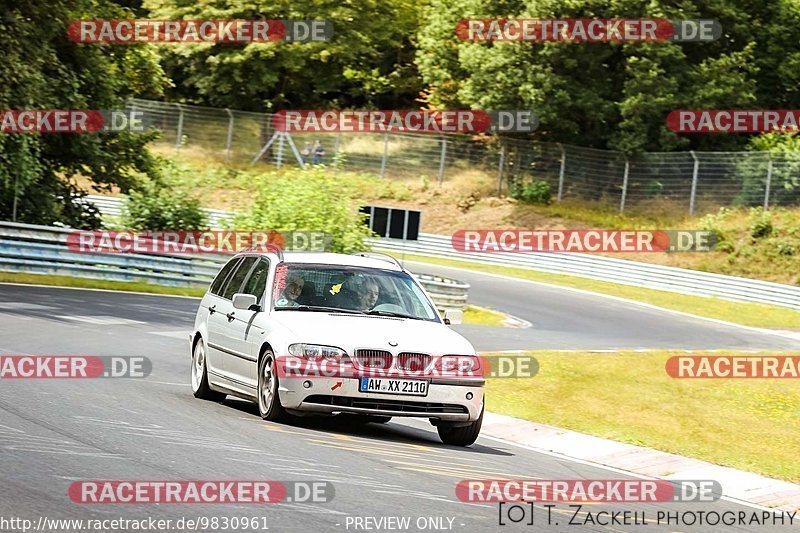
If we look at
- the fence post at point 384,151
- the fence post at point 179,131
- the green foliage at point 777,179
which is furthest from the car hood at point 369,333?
the fence post at point 179,131

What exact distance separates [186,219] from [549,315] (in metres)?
10.3

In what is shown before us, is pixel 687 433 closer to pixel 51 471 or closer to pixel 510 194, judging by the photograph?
pixel 51 471

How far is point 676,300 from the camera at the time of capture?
41.4 metres

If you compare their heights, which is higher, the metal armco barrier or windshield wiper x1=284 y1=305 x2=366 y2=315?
windshield wiper x1=284 y1=305 x2=366 y2=315

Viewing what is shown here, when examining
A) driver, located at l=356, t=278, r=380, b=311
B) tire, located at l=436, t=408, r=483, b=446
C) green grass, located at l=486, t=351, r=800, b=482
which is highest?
driver, located at l=356, t=278, r=380, b=311

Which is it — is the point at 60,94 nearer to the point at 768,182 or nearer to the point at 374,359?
the point at 374,359

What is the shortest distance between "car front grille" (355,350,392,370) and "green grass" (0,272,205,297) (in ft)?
60.9

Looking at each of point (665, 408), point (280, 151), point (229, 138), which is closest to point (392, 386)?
point (665, 408)

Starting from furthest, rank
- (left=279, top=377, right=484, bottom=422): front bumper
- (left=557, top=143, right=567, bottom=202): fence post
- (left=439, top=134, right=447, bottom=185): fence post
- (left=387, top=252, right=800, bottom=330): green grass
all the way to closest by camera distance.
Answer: (left=439, top=134, right=447, bottom=185): fence post → (left=557, top=143, right=567, bottom=202): fence post → (left=387, top=252, right=800, bottom=330): green grass → (left=279, top=377, right=484, bottom=422): front bumper

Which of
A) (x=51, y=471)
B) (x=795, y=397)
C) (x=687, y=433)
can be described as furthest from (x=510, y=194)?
(x=51, y=471)

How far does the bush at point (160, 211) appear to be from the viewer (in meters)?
35.2

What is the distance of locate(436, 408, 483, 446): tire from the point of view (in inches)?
462

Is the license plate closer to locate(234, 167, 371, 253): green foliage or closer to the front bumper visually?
the front bumper

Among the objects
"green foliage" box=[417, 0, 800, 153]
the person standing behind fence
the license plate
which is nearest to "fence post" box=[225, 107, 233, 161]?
the person standing behind fence
